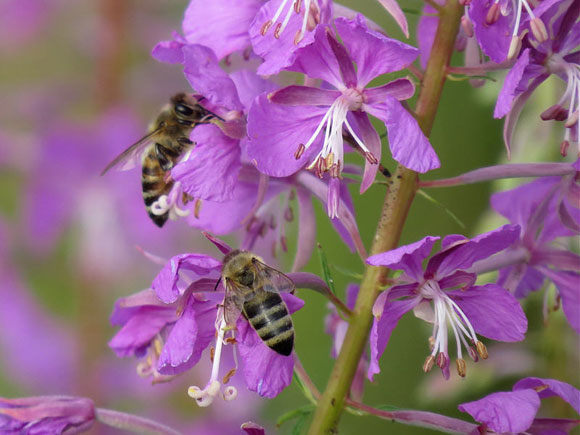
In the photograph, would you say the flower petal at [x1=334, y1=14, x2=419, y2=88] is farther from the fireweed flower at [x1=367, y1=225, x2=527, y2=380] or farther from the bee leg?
the bee leg

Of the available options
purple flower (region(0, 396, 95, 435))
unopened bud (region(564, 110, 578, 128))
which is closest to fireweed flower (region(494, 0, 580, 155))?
unopened bud (region(564, 110, 578, 128))

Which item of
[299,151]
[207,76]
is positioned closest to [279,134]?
[299,151]

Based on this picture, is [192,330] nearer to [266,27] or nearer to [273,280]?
[273,280]

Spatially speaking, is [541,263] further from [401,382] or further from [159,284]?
[401,382]

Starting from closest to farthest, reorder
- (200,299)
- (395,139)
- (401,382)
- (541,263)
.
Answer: (395,139) < (200,299) < (541,263) < (401,382)

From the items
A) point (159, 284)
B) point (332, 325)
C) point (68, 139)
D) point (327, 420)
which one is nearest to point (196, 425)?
point (68, 139)

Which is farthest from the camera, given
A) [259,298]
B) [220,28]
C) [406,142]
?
[220,28]

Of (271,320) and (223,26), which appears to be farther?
(223,26)
